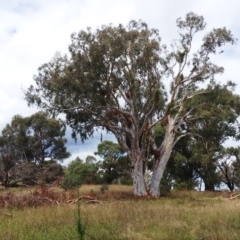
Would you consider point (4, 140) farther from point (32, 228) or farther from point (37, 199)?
point (32, 228)

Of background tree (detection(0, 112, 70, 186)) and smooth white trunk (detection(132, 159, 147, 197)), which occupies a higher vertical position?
background tree (detection(0, 112, 70, 186))

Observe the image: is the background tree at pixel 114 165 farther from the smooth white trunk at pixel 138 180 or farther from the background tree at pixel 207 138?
the smooth white trunk at pixel 138 180

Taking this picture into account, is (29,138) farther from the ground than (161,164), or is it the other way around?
(29,138)

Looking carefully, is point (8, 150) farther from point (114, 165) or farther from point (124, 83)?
point (124, 83)

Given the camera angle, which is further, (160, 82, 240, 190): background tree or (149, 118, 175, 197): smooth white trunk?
(160, 82, 240, 190): background tree

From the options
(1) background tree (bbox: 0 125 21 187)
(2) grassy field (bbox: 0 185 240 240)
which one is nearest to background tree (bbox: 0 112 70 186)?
(1) background tree (bbox: 0 125 21 187)

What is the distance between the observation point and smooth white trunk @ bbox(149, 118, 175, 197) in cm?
2483

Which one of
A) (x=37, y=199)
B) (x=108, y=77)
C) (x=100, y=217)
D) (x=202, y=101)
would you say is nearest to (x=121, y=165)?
(x=202, y=101)

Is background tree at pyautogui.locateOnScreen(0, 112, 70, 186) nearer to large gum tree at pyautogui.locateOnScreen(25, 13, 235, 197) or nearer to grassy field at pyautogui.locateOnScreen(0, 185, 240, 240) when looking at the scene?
large gum tree at pyautogui.locateOnScreen(25, 13, 235, 197)

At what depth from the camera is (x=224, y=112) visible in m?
26.7

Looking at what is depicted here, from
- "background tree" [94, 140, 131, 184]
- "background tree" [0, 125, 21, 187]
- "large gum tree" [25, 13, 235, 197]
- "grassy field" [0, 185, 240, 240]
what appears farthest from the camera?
"background tree" [0, 125, 21, 187]

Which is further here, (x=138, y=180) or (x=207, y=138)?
(x=207, y=138)

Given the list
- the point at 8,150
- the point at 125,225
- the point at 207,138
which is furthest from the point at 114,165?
the point at 125,225

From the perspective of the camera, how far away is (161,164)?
25.2 metres
